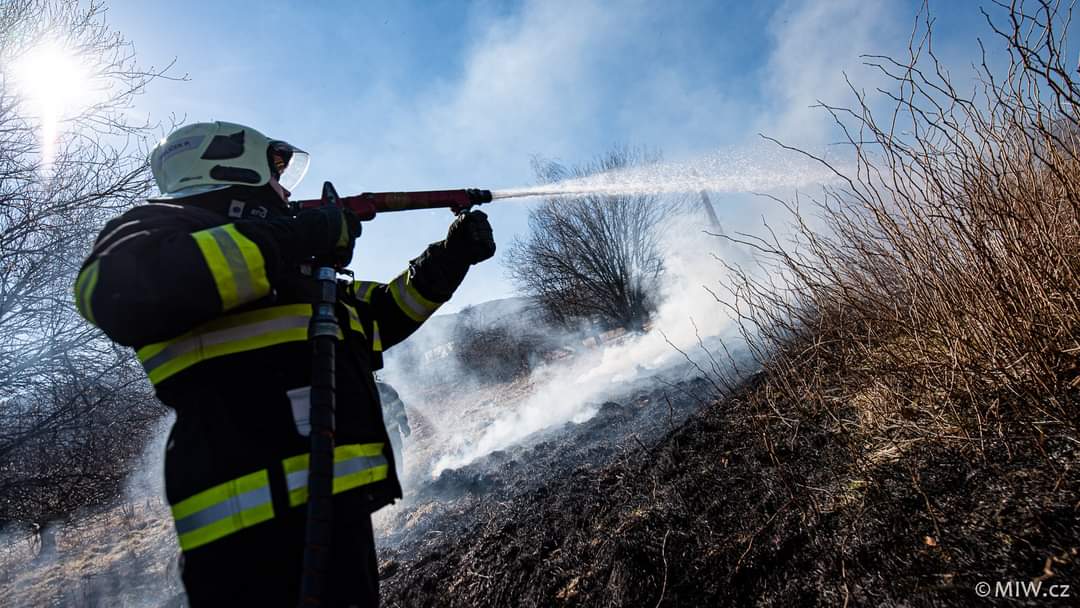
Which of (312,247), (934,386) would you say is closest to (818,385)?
(934,386)

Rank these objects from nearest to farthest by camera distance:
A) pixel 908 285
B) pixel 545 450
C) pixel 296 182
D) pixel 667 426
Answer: pixel 908 285 → pixel 296 182 → pixel 667 426 → pixel 545 450

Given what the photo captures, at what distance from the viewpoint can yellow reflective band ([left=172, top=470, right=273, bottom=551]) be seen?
121 centimetres

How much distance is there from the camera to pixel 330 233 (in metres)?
1.71

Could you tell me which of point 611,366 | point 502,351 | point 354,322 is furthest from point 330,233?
point 502,351

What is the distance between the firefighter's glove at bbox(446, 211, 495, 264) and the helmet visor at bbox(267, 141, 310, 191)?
76 centimetres

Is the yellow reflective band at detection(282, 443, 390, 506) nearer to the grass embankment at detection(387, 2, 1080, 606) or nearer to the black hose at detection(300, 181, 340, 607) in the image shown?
the black hose at detection(300, 181, 340, 607)

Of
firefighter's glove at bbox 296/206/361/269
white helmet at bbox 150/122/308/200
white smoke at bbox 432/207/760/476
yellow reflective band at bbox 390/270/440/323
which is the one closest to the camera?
firefighter's glove at bbox 296/206/361/269

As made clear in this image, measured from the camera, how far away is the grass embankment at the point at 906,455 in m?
1.47

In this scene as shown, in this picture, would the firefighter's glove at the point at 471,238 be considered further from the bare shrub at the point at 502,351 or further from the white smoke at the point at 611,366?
the bare shrub at the point at 502,351

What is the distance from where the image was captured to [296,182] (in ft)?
7.90

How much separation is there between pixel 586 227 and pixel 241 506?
17.8 m

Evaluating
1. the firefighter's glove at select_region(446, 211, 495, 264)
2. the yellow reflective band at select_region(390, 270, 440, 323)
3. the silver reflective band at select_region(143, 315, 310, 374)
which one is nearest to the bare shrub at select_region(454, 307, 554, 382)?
the firefighter's glove at select_region(446, 211, 495, 264)

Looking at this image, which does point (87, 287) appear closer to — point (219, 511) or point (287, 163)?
point (219, 511)

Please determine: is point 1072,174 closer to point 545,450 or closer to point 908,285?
point 908,285
